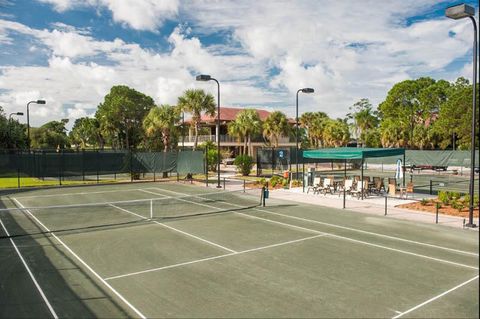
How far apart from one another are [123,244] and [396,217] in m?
12.2

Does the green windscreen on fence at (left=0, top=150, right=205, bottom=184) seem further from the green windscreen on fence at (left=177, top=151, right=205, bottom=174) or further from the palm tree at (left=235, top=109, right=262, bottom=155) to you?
the palm tree at (left=235, top=109, right=262, bottom=155)

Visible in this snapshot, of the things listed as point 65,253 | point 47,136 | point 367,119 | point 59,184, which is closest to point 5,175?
point 59,184

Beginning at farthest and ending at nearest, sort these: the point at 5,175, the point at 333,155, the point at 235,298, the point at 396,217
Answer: the point at 5,175 → the point at 333,155 → the point at 396,217 → the point at 235,298

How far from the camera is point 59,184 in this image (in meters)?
32.5

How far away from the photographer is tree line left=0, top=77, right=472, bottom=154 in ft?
141

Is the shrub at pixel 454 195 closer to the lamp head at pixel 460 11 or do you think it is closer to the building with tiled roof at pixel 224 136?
the lamp head at pixel 460 11

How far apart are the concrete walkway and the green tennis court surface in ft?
3.88

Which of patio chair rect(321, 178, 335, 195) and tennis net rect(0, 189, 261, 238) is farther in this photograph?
patio chair rect(321, 178, 335, 195)

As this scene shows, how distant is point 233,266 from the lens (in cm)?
1066

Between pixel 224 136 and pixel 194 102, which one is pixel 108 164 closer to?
pixel 194 102

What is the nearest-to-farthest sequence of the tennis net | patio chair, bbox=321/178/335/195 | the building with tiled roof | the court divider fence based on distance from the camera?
the tennis net, patio chair, bbox=321/178/335/195, the court divider fence, the building with tiled roof

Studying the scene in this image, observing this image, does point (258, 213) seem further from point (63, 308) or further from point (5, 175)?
point (5, 175)

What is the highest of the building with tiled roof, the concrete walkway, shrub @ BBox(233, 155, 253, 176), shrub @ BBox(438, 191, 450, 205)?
the building with tiled roof

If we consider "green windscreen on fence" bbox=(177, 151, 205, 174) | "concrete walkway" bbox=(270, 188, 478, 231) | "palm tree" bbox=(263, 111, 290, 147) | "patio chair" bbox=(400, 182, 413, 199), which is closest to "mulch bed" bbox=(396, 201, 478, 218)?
"concrete walkway" bbox=(270, 188, 478, 231)
